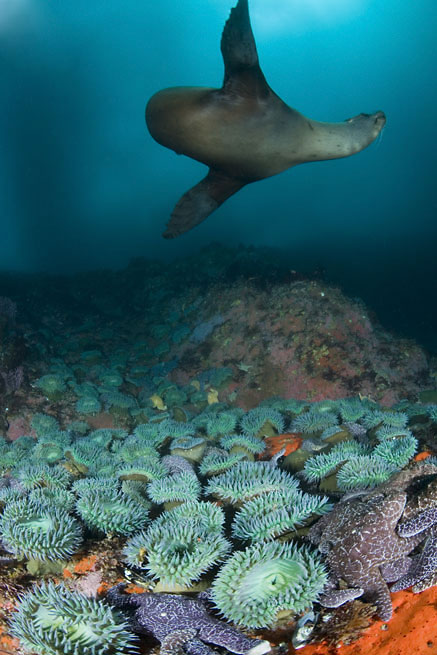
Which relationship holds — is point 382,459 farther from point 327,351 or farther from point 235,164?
point 327,351

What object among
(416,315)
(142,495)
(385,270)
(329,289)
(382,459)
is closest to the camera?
(382,459)

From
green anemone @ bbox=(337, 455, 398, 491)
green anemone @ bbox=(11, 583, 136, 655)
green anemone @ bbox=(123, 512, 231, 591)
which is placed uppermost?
green anemone @ bbox=(337, 455, 398, 491)

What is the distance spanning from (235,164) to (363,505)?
14.2ft

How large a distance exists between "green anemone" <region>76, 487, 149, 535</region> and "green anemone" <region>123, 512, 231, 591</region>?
0.30 m

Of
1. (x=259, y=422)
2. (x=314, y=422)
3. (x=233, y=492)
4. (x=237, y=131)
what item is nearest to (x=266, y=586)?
(x=233, y=492)

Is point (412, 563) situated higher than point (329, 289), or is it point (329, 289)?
point (329, 289)

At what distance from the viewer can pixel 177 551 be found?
2.29 metres

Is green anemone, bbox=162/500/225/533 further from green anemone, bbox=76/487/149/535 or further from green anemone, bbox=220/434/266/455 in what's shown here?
green anemone, bbox=220/434/266/455

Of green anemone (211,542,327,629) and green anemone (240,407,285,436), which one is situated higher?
green anemone (211,542,327,629)

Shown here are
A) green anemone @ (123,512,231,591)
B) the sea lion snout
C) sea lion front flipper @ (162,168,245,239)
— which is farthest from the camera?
sea lion front flipper @ (162,168,245,239)

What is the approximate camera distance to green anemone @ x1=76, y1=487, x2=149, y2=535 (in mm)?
2736

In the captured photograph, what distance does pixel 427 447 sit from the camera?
3.74m

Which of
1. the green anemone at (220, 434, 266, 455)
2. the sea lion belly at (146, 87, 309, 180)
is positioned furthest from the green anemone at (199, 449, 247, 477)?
the sea lion belly at (146, 87, 309, 180)

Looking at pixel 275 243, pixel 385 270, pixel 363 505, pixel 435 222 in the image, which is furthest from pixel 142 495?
pixel 435 222
